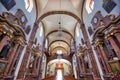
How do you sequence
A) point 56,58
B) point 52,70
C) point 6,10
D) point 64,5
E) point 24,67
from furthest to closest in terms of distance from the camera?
point 52,70, point 56,58, point 64,5, point 24,67, point 6,10

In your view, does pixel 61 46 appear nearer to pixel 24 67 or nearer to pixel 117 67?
pixel 24 67

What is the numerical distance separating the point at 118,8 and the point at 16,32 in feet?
22.5

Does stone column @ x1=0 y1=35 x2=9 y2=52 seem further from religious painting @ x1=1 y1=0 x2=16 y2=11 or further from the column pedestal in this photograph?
religious painting @ x1=1 y1=0 x2=16 y2=11

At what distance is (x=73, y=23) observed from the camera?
49.3 ft

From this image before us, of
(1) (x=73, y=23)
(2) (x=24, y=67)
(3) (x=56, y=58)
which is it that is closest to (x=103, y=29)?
(2) (x=24, y=67)

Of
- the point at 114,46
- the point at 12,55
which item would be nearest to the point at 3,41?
the point at 12,55

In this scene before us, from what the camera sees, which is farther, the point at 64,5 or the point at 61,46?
the point at 61,46

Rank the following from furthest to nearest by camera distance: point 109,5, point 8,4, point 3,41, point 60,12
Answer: point 60,12 < point 109,5 < point 8,4 < point 3,41

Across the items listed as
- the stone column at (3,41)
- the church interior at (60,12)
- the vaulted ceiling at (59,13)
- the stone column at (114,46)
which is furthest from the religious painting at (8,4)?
the stone column at (114,46)

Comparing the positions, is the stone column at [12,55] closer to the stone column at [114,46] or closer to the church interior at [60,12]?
the church interior at [60,12]

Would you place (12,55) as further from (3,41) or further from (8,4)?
(8,4)

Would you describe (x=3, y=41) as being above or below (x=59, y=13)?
below

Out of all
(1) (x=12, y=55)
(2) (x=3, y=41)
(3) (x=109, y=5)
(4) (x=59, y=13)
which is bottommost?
(1) (x=12, y=55)

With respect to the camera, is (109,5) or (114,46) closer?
(114,46)
